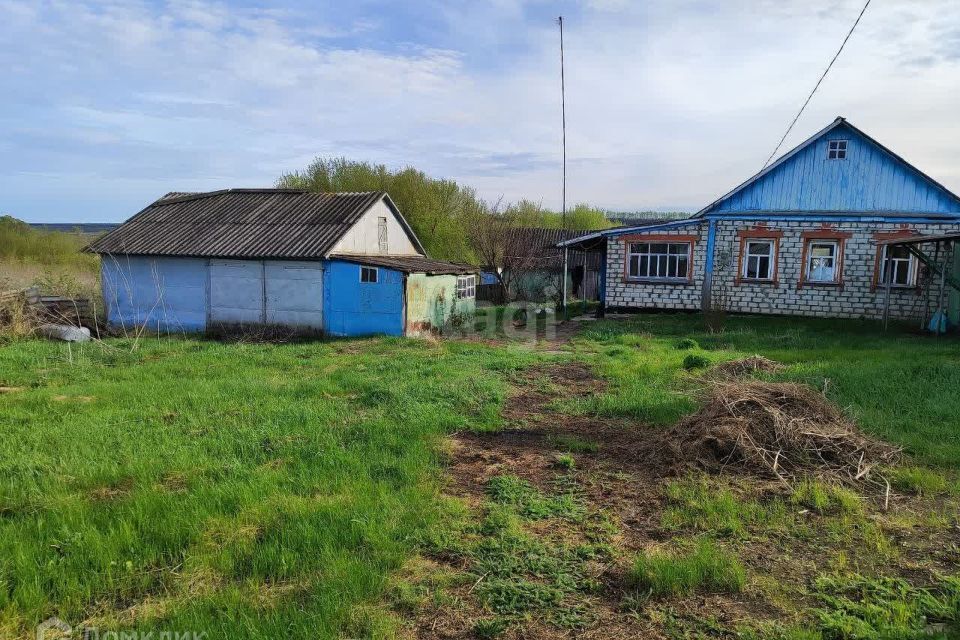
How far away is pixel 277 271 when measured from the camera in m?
16.5

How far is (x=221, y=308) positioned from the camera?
17172 mm

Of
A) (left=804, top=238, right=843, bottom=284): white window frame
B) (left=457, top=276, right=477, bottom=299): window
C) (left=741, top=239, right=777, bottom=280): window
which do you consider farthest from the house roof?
(left=804, top=238, right=843, bottom=284): white window frame

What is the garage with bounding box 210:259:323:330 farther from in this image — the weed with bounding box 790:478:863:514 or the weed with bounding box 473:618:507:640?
the weed with bounding box 473:618:507:640

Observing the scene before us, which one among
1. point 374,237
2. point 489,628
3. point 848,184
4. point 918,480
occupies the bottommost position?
point 489,628

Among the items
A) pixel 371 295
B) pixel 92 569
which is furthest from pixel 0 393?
pixel 371 295

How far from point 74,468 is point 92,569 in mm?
2169

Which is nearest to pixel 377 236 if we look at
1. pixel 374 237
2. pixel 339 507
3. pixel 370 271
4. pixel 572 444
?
pixel 374 237

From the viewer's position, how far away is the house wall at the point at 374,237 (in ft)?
56.6

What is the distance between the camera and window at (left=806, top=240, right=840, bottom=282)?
17812 millimetres

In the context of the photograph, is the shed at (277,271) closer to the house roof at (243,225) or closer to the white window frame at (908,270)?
the house roof at (243,225)

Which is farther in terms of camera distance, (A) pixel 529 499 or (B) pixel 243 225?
(B) pixel 243 225

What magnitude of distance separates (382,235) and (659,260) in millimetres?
9744

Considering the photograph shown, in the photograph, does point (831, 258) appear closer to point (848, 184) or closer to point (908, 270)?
point (908, 270)

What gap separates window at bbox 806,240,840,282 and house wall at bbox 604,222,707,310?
126 inches
